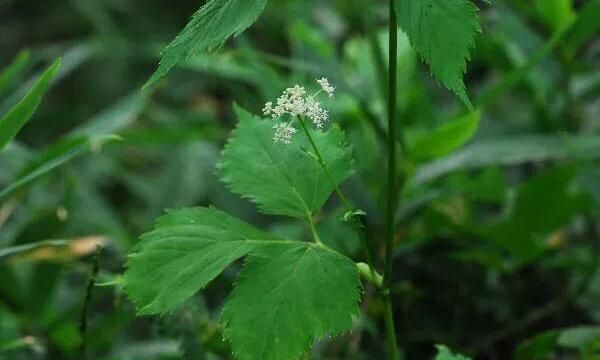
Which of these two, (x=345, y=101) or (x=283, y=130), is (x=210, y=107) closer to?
(x=345, y=101)

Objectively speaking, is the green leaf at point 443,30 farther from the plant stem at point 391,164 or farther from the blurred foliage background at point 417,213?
the blurred foliage background at point 417,213

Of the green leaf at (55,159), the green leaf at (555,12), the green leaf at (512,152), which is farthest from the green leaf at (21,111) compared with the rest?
the green leaf at (555,12)

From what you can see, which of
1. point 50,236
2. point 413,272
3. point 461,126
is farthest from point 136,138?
point 461,126

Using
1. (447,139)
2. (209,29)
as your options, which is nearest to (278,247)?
(209,29)

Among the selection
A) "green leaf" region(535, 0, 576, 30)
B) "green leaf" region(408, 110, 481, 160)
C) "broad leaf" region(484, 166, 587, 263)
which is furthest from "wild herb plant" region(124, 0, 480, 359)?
"green leaf" region(535, 0, 576, 30)

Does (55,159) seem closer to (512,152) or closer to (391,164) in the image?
(391,164)

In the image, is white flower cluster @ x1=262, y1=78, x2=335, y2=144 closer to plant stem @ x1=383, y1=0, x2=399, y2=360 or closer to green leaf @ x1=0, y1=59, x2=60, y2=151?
plant stem @ x1=383, y1=0, x2=399, y2=360

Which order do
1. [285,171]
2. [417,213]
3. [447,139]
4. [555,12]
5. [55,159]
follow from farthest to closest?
[555,12]
[417,213]
[447,139]
[55,159]
[285,171]
